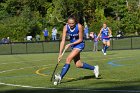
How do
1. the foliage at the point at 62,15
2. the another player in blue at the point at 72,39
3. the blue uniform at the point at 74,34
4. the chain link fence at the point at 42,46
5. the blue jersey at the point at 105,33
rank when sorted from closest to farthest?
the another player in blue at the point at 72,39 < the blue uniform at the point at 74,34 < the blue jersey at the point at 105,33 < the chain link fence at the point at 42,46 < the foliage at the point at 62,15

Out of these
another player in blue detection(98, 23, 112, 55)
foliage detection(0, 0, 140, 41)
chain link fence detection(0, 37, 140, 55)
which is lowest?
chain link fence detection(0, 37, 140, 55)

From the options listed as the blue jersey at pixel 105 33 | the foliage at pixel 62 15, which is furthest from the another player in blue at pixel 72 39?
the foliage at pixel 62 15

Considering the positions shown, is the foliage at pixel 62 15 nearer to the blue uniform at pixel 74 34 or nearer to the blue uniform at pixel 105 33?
the blue uniform at pixel 105 33

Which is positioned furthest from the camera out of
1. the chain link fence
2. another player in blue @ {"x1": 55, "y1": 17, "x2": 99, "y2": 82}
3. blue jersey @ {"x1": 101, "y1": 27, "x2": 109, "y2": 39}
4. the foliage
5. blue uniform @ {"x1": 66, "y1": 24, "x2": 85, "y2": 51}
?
the foliage

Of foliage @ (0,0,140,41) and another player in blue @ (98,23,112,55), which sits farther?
foliage @ (0,0,140,41)

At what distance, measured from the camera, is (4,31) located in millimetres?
58781

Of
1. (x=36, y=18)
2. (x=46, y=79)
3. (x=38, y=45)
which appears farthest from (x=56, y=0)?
Answer: (x=46, y=79)

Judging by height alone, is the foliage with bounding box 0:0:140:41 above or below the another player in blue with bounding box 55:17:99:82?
above

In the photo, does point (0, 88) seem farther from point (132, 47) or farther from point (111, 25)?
point (111, 25)

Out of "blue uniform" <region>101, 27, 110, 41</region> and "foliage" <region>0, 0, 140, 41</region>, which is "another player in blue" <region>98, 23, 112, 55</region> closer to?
"blue uniform" <region>101, 27, 110, 41</region>

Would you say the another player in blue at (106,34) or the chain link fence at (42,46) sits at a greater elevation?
the another player in blue at (106,34)

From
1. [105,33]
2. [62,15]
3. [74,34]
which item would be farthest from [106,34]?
[62,15]

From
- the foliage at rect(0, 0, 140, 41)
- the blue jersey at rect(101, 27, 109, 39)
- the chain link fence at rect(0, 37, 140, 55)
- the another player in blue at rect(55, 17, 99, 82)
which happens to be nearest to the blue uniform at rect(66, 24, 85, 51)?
the another player in blue at rect(55, 17, 99, 82)

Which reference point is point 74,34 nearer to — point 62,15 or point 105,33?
point 105,33
